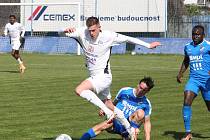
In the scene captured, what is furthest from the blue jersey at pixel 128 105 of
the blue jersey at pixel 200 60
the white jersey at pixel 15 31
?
the white jersey at pixel 15 31

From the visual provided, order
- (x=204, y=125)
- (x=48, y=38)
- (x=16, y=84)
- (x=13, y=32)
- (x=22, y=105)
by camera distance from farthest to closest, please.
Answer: (x=48, y=38), (x=13, y=32), (x=16, y=84), (x=22, y=105), (x=204, y=125)

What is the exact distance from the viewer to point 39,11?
52344 mm

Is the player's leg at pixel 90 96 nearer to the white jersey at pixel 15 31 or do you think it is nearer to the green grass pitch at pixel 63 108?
the green grass pitch at pixel 63 108

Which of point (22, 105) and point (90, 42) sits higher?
point (90, 42)

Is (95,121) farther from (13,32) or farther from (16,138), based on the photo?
(13,32)

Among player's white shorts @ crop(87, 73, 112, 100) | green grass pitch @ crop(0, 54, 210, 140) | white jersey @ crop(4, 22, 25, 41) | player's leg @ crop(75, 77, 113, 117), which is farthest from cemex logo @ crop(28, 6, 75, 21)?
player's leg @ crop(75, 77, 113, 117)

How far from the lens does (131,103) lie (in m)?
11.7

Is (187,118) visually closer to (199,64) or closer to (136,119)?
(199,64)

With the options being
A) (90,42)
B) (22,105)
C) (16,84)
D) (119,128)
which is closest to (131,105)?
(119,128)

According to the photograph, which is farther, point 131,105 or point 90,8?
point 90,8

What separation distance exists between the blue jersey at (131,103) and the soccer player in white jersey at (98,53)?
0.20 m

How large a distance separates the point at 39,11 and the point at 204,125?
3935cm

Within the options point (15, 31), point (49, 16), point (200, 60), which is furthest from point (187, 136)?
point (49, 16)

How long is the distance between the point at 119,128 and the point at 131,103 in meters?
0.48
